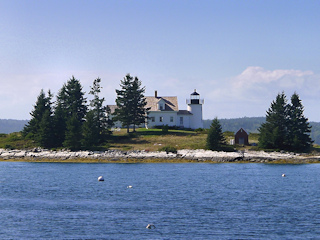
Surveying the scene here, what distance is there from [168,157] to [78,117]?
2956 centimetres

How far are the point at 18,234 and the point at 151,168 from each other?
138 feet

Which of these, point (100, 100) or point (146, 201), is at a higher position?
point (100, 100)

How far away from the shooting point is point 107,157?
7781 cm

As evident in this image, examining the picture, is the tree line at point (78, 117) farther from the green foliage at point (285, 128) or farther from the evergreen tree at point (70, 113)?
the green foliage at point (285, 128)

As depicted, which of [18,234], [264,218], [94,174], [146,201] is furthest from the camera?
[94,174]

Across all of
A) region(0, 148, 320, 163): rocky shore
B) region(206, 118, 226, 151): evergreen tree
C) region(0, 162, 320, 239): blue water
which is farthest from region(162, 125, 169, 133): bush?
region(0, 162, 320, 239): blue water

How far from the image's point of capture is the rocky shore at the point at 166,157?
Answer: 7488cm

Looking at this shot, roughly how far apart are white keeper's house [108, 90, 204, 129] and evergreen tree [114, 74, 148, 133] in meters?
6.53

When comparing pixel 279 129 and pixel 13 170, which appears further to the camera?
pixel 279 129

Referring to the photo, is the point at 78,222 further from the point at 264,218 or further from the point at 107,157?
the point at 107,157

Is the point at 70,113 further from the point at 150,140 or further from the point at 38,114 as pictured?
the point at 150,140

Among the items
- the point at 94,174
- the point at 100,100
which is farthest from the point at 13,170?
the point at 100,100

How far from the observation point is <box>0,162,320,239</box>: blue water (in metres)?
27.0

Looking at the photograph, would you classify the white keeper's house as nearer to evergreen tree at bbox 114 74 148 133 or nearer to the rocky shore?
evergreen tree at bbox 114 74 148 133
